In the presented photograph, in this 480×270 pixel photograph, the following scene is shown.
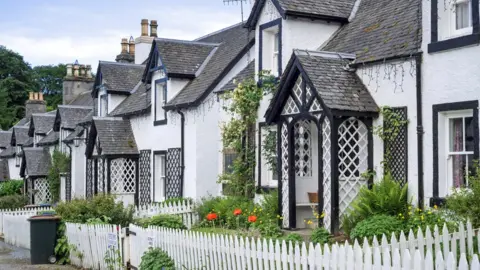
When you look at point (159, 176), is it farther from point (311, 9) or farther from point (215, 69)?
point (311, 9)

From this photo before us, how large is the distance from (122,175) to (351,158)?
13.8 m

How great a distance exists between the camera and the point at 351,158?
50.9 ft

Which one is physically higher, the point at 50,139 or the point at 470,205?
the point at 50,139

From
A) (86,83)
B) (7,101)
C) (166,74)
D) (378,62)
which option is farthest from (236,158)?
(7,101)

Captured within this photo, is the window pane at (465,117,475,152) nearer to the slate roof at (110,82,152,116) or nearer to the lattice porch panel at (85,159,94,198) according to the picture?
the slate roof at (110,82,152,116)

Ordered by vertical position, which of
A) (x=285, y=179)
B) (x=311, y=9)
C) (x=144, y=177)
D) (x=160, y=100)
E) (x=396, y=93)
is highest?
(x=311, y=9)

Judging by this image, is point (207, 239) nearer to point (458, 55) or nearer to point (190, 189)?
point (458, 55)

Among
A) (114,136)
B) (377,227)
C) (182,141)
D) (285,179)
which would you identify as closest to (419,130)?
(377,227)

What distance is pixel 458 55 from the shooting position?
13594 mm

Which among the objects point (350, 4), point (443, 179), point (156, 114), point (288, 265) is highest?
point (350, 4)

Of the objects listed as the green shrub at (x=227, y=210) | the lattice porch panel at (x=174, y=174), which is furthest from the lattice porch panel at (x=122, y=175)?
the green shrub at (x=227, y=210)

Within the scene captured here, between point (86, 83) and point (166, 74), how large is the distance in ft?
87.1

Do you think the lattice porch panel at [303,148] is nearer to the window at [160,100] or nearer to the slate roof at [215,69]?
→ the slate roof at [215,69]

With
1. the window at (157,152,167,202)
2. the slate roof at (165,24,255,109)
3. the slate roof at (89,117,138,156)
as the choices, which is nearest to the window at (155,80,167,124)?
the slate roof at (165,24,255,109)
